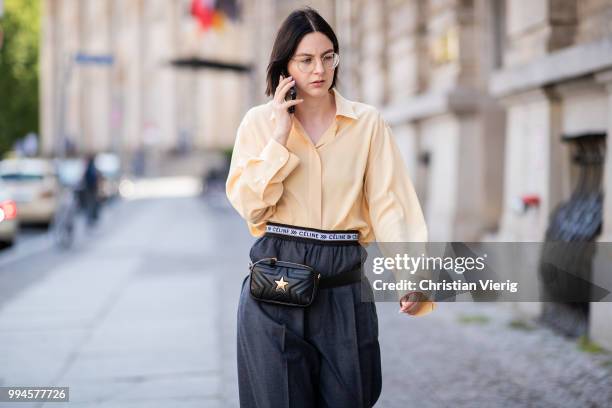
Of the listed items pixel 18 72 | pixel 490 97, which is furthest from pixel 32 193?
pixel 18 72

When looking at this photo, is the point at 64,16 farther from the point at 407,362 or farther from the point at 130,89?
the point at 407,362

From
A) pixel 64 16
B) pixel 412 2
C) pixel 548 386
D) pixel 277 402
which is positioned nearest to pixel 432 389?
pixel 548 386

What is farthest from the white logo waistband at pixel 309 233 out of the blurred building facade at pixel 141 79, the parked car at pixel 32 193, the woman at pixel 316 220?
the blurred building facade at pixel 141 79

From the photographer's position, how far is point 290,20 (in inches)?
115

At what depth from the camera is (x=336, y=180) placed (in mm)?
2922

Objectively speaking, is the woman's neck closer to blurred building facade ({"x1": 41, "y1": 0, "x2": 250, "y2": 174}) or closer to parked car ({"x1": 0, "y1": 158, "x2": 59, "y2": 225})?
parked car ({"x1": 0, "y1": 158, "x2": 59, "y2": 225})

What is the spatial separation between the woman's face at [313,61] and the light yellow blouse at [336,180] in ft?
0.37

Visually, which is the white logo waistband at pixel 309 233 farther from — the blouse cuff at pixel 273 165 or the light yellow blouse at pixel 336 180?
the blouse cuff at pixel 273 165

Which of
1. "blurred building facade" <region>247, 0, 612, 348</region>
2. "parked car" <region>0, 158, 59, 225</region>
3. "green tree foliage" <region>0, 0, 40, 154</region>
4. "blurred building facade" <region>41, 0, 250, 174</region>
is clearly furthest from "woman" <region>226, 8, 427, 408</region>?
"blurred building facade" <region>41, 0, 250, 174</region>

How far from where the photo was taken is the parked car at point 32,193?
20.4 meters

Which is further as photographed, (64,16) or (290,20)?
(64,16)

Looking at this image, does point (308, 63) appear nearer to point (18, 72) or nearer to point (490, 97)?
point (490, 97)

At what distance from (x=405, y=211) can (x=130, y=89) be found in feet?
222

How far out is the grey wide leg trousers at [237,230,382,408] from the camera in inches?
113
